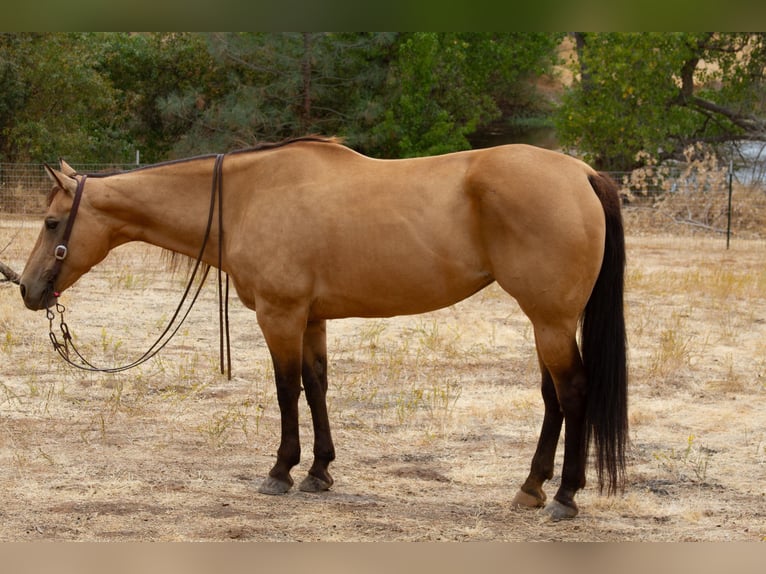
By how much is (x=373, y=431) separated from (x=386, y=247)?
176 cm

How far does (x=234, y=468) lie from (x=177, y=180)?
5.35 ft

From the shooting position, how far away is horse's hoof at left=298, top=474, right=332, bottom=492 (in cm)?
459

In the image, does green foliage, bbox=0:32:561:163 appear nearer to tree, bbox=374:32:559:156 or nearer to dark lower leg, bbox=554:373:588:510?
tree, bbox=374:32:559:156

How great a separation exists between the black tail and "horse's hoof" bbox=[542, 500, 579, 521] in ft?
0.63

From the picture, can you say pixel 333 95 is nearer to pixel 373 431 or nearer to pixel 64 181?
pixel 373 431

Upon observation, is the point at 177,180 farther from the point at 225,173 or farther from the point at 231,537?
the point at 231,537

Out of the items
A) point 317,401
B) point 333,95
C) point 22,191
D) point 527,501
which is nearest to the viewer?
point 527,501

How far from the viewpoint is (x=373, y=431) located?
561cm

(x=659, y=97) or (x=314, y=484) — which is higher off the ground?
(x=659, y=97)

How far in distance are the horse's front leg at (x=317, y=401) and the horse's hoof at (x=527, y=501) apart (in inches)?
39.4

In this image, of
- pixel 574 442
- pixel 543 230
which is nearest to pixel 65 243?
pixel 543 230

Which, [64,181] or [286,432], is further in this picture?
[286,432]

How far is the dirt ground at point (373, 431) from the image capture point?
13.3ft

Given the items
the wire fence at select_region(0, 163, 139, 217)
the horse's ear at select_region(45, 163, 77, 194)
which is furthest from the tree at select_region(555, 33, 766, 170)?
the horse's ear at select_region(45, 163, 77, 194)
